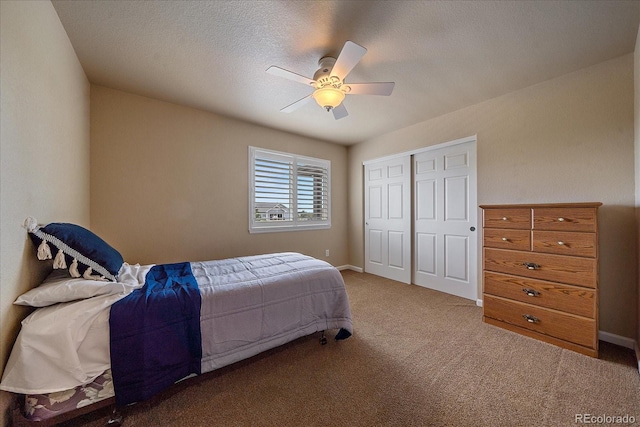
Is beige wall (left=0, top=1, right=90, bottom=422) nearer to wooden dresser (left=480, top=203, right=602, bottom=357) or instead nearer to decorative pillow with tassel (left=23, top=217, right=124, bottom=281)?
decorative pillow with tassel (left=23, top=217, right=124, bottom=281)

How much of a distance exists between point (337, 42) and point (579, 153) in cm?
245

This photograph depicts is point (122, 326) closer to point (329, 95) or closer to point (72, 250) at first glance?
point (72, 250)

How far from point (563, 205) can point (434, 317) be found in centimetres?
155

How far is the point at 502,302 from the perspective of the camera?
2324 millimetres

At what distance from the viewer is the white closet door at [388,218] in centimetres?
383

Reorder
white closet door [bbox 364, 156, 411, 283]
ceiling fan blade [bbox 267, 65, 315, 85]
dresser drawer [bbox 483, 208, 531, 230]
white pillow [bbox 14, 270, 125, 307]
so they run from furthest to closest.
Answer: white closet door [bbox 364, 156, 411, 283]
dresser drawer [bbox 483, 208, 531, 230]
ceiling fan blade [bbox 267, 65, 315, 85]
white pillow [bbox 14, 270, 125, 307]

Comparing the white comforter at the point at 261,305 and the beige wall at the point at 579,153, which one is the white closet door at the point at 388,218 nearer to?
the beige wall at the point at 579,153

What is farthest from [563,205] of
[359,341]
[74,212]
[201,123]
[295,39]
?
[74,212]

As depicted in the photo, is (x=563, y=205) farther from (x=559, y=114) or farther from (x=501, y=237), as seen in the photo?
(x=559, y=114)

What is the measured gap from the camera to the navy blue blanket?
128 cm

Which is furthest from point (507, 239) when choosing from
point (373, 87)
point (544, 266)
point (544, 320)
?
point (373, 87)

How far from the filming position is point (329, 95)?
1961mm

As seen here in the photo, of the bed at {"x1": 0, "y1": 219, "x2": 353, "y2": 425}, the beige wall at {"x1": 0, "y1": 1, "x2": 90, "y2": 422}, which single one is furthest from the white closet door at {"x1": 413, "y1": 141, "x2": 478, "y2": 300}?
the beige wall at {"x1": 0, "y1": 1, "x2": 90, "y2": 422}

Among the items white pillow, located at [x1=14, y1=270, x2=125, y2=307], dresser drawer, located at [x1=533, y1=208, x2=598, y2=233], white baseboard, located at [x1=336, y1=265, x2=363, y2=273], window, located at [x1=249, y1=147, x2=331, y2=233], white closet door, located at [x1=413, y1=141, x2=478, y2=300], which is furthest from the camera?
white baseboard, located at [x1=336, y1=265, x2=363, y2=273]
